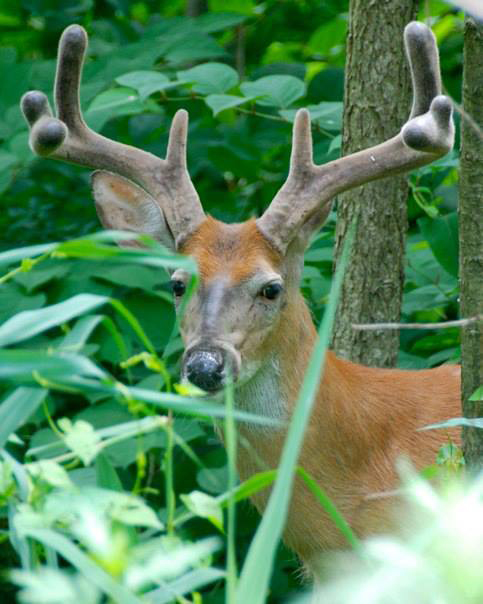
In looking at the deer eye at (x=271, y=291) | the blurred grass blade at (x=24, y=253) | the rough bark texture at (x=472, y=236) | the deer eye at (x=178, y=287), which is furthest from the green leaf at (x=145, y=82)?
the blurred grass blade at (x=24, y=253)

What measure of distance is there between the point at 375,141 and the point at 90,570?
3491 millimetres

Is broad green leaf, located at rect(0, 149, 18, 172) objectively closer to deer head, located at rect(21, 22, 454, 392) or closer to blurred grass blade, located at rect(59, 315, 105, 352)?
deer head, located at rect(21, 22, 454, 392)

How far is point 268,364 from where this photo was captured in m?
4.30

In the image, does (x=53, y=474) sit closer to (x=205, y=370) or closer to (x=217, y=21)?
(x=205, y=370)

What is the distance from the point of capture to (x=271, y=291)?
432 cm

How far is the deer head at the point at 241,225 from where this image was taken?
407cm

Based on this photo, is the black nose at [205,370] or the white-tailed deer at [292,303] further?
the white-tailed deer at [292,303]

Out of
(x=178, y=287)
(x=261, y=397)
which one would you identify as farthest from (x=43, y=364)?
(x=178, y=287)

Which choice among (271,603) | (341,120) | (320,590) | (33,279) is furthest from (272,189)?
(320,590)

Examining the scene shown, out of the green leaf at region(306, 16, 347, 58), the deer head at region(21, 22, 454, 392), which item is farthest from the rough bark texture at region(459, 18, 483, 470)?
the green leaf at region(306, 16, 347, 58)

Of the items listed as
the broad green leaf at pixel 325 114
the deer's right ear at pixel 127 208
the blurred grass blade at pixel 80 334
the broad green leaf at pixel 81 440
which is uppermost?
the broad green leaf at pixel 325 114

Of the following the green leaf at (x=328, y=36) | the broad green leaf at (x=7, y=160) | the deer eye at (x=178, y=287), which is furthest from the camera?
the green leaf at (x=328, y=36)

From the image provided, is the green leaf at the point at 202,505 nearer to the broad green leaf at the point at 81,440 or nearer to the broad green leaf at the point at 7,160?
the broad green leaf at the point at 81,440

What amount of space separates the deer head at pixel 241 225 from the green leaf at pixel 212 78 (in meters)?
0.56
